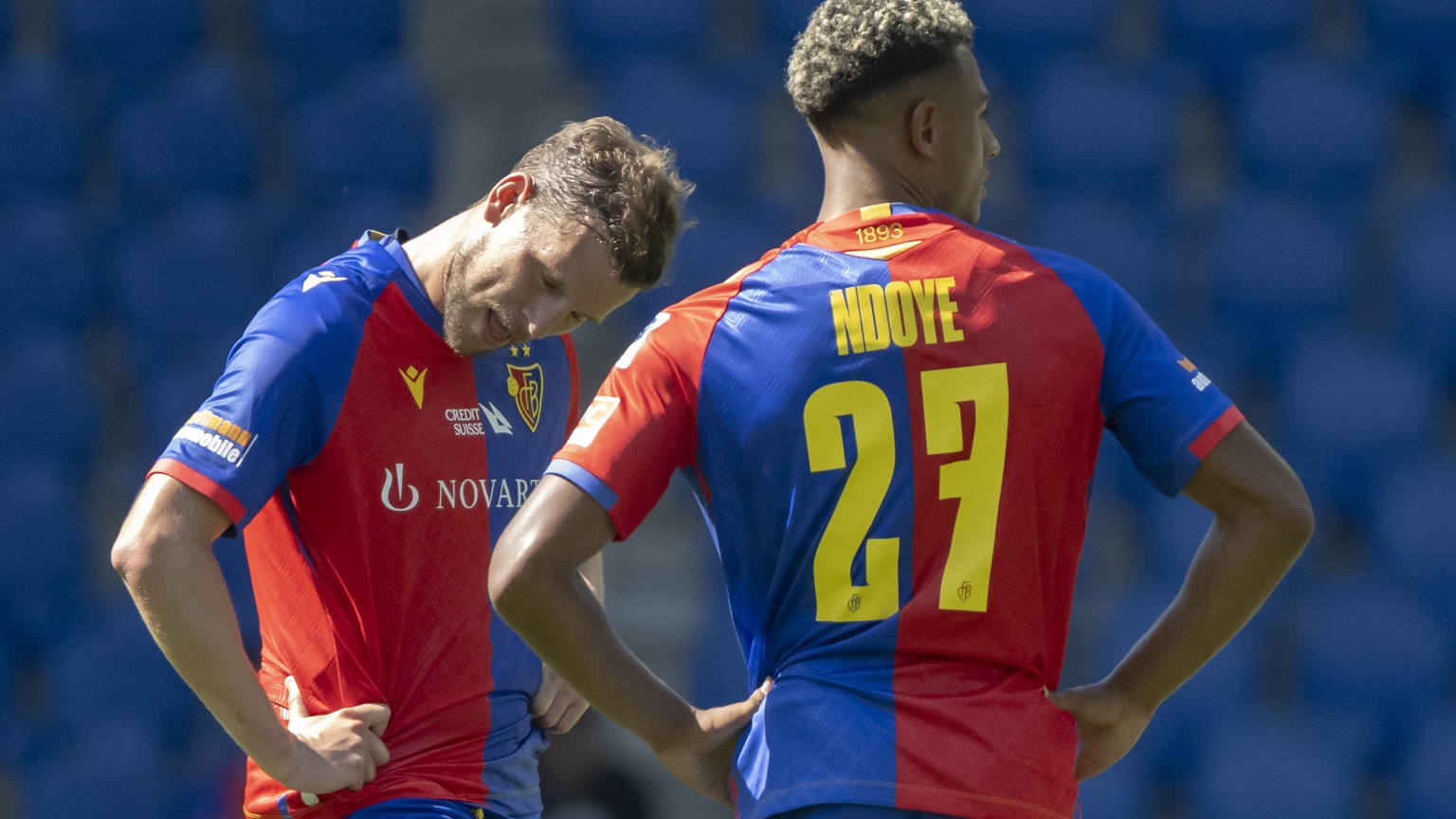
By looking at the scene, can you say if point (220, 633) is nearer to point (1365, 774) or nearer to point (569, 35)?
point (1365, 774)

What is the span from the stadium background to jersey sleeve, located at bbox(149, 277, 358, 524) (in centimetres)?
295

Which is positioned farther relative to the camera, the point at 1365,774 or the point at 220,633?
the point at 1365,774

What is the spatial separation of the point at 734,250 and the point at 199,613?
4.06 metres

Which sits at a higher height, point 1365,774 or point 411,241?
point 411,241

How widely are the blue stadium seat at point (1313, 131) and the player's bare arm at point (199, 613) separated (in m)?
4.96

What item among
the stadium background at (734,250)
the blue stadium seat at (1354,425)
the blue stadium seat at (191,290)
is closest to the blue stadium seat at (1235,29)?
the stadium background at (734,250)

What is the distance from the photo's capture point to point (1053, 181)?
6.23 meters

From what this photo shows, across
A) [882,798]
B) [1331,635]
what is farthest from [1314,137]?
[882,798]

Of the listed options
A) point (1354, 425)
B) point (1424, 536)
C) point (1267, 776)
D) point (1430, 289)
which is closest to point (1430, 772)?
point (1267, 776)

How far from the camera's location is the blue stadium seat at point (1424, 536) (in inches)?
215

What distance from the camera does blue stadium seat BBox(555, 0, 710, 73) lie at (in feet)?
21.5

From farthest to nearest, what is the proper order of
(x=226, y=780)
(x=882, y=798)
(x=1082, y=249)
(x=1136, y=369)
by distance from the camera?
(x=1082, y=249) → (x=226, y=780) → (x=1136, y=369) → (x=882, y=798)

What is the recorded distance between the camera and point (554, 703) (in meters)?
2.54

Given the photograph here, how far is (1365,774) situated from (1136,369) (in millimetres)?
3951
